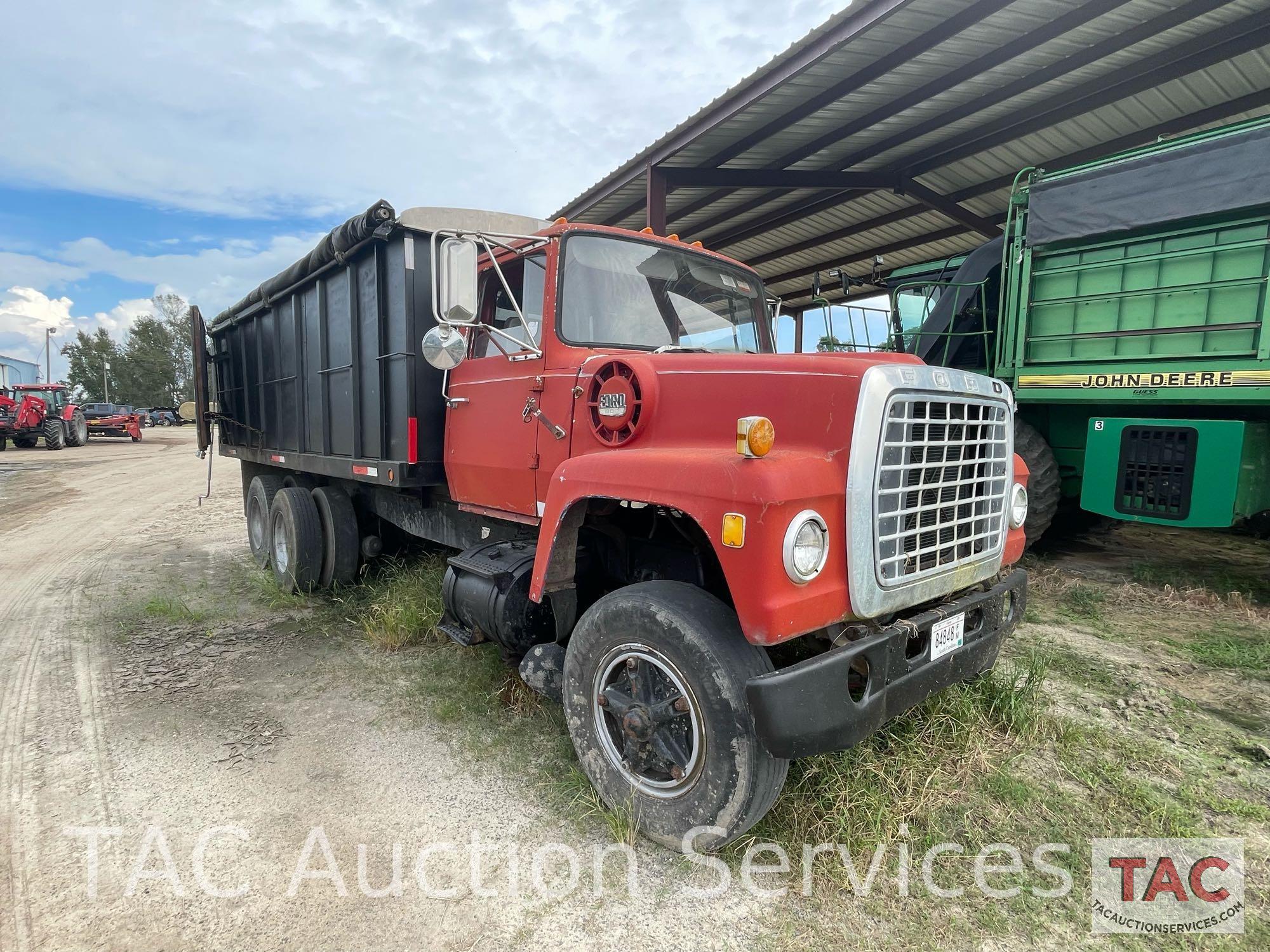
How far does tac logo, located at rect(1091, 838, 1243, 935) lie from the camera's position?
213 centimetres

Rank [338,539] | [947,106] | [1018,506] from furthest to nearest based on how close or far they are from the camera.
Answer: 1. [947,106]
2. [338,539]
3. [1018,506]

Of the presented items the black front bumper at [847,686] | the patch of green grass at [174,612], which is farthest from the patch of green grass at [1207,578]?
the patch of green grass at [174,612]

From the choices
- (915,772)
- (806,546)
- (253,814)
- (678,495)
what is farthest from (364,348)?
(915,772)

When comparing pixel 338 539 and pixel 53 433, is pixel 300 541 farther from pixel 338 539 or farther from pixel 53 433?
pixel 53 433

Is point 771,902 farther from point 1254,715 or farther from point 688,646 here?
point 1254,715

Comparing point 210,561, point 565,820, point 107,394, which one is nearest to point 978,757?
point 565,820

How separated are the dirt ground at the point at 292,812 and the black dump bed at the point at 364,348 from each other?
4.35 ft

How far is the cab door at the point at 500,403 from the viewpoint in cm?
341

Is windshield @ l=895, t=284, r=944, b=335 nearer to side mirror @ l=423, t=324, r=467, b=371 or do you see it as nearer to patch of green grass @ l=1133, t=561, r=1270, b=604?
patch of green grass @ l=1133, t=561, r=1270, b=604

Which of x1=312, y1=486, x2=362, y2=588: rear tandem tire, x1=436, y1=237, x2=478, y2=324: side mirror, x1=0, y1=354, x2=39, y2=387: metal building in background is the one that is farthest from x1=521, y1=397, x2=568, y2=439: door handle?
x1=0, y1=354, x2=39, y2=387: metal building in background

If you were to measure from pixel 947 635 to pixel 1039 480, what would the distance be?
3.79m

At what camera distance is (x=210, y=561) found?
7.22m

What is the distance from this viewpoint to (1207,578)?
5.50 metres

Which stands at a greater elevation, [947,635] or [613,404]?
[613,404]
